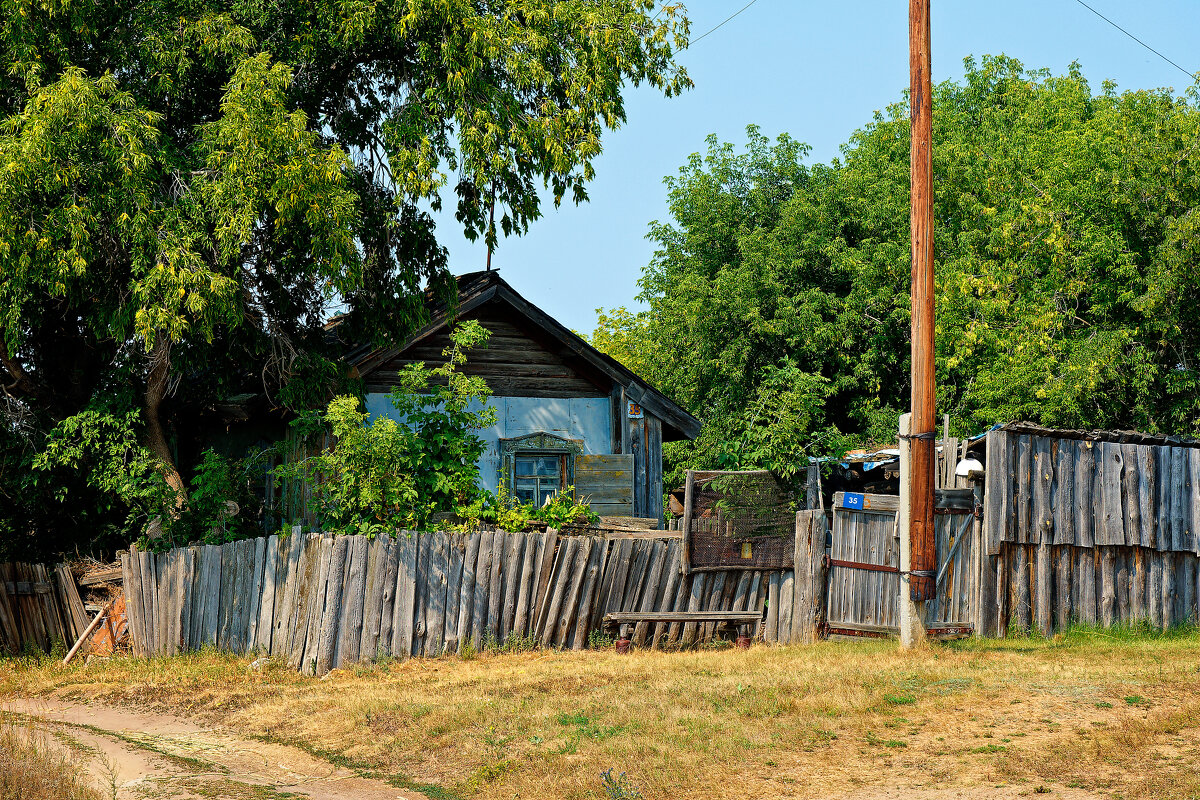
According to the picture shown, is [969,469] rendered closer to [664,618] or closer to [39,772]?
[664,618]

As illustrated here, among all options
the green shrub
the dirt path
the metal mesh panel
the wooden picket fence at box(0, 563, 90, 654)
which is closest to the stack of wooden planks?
the metal mesh panel

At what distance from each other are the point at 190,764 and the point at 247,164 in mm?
7173

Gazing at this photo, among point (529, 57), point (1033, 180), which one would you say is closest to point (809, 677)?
point (529, 57)

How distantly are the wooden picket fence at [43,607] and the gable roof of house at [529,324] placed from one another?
195 inches

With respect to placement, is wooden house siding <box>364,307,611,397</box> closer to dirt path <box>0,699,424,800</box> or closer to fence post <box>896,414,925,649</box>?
fence post <box>896,414,925,649</box>

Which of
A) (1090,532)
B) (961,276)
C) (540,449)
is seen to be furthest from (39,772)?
(961,276)

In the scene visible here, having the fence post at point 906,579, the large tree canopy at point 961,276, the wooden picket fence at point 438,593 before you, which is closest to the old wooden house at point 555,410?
the large tree canopy at point 961,276

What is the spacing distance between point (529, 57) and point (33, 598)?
9994 millimetres

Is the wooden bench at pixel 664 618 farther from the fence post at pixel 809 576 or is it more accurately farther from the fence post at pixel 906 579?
the fence post at pixel 906 579

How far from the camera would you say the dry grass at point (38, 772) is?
7.35m

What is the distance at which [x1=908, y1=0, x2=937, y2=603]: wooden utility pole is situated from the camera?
11.7 metres

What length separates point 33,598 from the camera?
50.0ft

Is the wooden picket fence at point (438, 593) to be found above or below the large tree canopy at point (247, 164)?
below

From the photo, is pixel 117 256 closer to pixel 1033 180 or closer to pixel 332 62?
pixel 332 62
